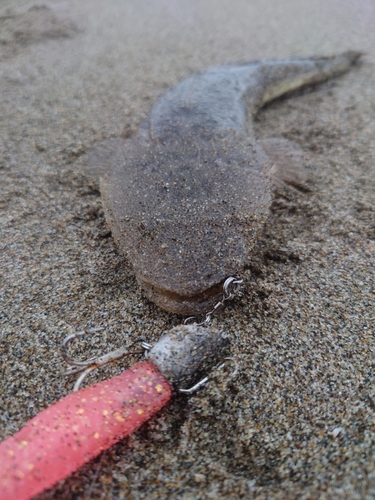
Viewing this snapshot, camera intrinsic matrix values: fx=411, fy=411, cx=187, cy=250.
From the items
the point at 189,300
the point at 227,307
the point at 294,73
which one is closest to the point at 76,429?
the point at 189,300

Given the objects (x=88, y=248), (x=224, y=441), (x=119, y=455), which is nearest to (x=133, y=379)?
(x=119, y=455)

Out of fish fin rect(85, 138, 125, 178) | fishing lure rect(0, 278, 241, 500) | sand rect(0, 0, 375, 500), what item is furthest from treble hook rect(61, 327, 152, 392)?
fish fin rect(85, 138, 125, 178)

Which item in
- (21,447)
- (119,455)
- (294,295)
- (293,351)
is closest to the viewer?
(21,447)

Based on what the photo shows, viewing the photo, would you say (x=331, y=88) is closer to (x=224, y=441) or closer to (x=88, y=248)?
(x=88, y=248)

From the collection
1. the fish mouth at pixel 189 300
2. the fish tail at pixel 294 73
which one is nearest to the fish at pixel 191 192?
the fish mouth at pixel 189 300

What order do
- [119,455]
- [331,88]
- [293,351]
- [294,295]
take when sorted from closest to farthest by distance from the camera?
Result: 1. [119,455]
2. [293,351]
3. [294,295]
4. [331,88]

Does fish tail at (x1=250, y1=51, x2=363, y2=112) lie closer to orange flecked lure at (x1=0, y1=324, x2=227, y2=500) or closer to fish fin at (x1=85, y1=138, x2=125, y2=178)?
fish fin at (x1=85, y1=138, x2=125, y2=178)

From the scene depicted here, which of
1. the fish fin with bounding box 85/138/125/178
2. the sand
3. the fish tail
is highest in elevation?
the fish tail
